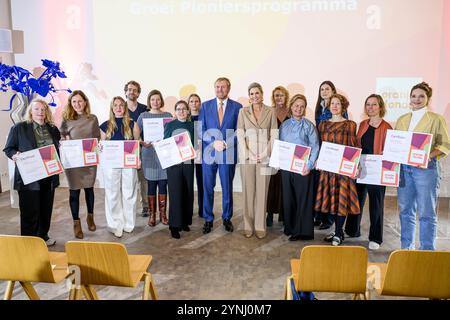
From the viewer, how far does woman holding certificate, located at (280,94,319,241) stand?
4160 millimetres

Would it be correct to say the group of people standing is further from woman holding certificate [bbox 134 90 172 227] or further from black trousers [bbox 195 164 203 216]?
black trousers [bbox 195 164 203 216]

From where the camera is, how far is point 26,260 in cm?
244

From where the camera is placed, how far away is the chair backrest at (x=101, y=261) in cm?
234

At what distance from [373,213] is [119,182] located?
2775 mm

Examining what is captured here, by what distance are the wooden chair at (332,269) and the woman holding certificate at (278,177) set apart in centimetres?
256

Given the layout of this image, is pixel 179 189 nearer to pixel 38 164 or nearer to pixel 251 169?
pixel 251 169

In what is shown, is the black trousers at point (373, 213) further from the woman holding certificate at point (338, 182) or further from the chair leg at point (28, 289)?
the chair leg at point (28, 289)

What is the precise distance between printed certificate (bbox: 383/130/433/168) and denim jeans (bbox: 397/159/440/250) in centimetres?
13

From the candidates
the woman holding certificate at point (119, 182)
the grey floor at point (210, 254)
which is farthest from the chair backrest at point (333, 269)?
the woman holding certificate at point (119, 182)

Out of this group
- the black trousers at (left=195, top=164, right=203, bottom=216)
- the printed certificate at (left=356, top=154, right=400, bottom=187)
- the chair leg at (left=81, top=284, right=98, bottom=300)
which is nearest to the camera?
the chair leg at (left=81, top=284, right=98, bottom=300)

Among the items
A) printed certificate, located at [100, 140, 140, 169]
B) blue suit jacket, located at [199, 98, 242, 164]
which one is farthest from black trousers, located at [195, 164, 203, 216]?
printed certificate, located at [100, 140, 140, 169]
